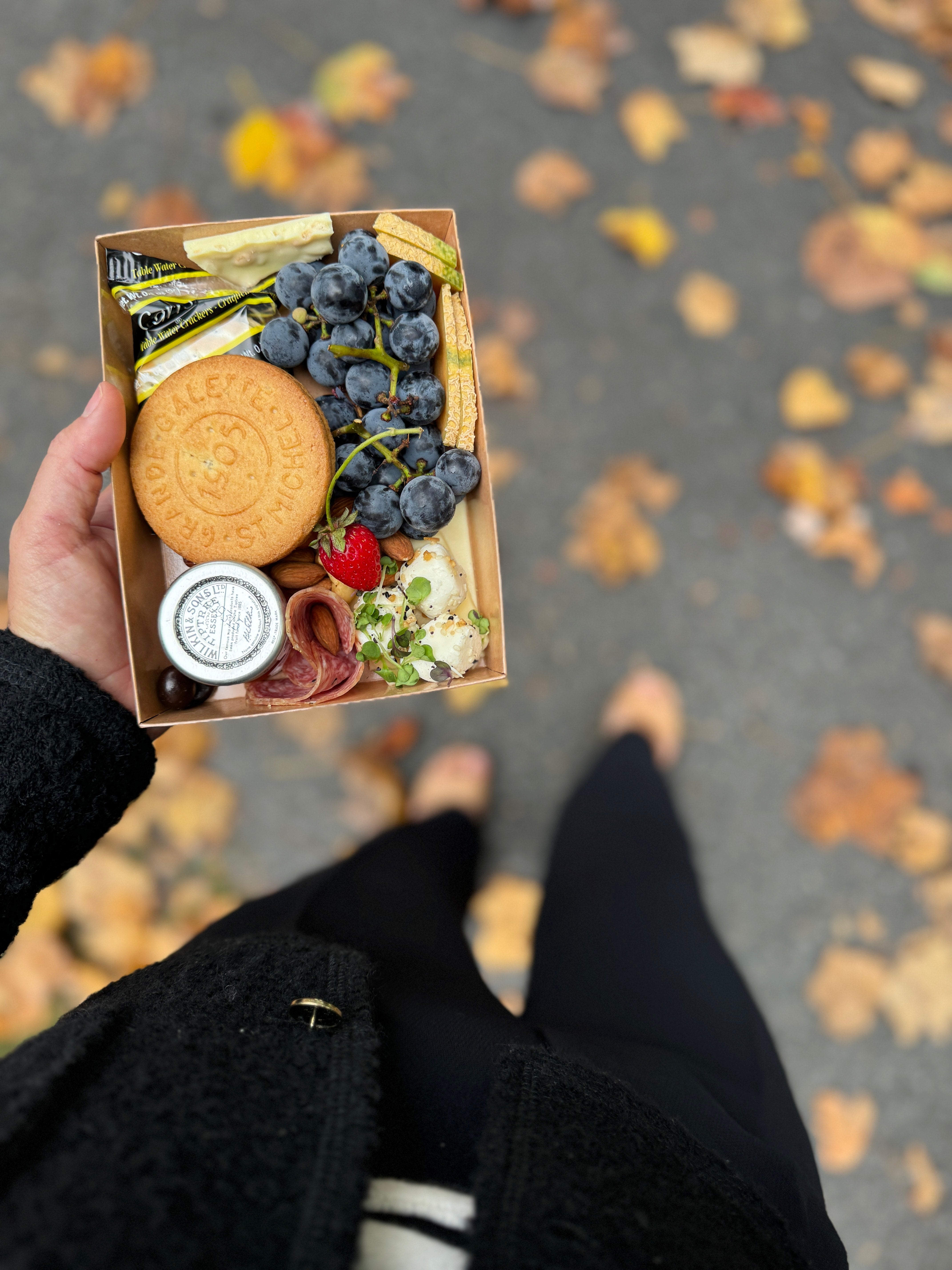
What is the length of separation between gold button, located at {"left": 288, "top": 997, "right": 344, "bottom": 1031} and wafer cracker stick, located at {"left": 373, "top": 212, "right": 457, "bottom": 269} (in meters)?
1.06

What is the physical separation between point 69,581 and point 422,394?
25.4 inches

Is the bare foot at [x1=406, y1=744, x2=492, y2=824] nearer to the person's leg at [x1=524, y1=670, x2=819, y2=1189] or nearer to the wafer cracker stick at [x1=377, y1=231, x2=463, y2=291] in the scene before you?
the person's leg at [x1=524, y1=670, x2=819, y2=1189]

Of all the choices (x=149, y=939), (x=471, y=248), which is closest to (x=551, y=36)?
(x=471, y=248)

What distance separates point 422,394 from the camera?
45.9 inches

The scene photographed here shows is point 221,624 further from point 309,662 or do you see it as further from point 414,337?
point 414,337

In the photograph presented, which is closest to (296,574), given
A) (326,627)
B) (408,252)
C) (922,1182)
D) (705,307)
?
(326,627)

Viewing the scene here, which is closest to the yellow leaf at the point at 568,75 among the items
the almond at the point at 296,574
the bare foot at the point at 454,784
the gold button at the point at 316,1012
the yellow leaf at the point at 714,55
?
the yellow leaf at the point at 714,55

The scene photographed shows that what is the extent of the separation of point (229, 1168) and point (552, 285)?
1.93 metres

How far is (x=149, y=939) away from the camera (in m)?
1.86

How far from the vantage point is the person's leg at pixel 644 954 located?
4.58ft

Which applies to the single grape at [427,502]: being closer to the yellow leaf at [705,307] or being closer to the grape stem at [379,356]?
the grape stem at [379,356]

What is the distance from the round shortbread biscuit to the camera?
1128 millimetres

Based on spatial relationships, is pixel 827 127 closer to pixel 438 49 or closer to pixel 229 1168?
pixel 438 49

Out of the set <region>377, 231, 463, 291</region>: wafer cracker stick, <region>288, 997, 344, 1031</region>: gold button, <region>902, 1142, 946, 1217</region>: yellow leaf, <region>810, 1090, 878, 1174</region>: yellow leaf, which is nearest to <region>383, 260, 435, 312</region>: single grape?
<region>377, 231, 463, 291</region>: wafer cracker stick
